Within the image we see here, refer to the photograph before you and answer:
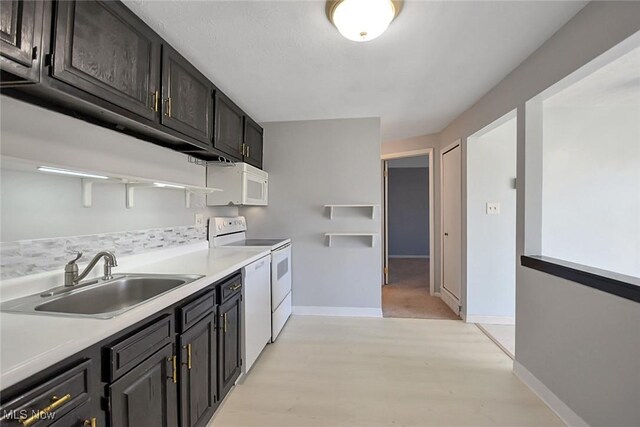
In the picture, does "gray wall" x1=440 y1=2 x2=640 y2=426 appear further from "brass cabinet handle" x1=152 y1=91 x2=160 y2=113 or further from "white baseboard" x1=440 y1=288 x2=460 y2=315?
"brass cabinet handle" x1=152 y1=91 x2=160 y2=113

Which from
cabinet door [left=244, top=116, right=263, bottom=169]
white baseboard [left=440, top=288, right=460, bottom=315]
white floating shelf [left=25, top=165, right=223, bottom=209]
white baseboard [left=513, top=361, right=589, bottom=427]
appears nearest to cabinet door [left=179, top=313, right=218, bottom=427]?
white floating shelf [left=25, top=165, right=223, bottom=209]

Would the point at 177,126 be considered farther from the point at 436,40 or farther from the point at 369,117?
the point at 369,117

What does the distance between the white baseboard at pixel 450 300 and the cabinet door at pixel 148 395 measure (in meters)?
2.97

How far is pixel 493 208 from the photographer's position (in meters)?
2.96

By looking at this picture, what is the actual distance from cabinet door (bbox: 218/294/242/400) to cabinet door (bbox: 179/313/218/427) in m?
0.06

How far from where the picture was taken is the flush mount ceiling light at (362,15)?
134 cm

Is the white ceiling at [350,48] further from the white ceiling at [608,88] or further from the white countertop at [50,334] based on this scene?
the white countertop at [50,334]

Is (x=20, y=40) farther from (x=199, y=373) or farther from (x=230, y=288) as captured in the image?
(x=199, y=373)

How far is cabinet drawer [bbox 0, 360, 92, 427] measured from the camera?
65 centimetres

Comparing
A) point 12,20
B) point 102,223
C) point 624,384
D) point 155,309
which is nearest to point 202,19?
point 12,20

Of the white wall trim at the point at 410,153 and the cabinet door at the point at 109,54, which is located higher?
the white wall trim at the point at 410,153

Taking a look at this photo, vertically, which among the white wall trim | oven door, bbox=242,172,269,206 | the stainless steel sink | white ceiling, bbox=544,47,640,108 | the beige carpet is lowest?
the beige carpet

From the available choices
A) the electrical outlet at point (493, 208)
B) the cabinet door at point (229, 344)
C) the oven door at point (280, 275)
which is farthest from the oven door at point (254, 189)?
the electrical outlet at point (493, 208)

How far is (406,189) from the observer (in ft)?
24.0
